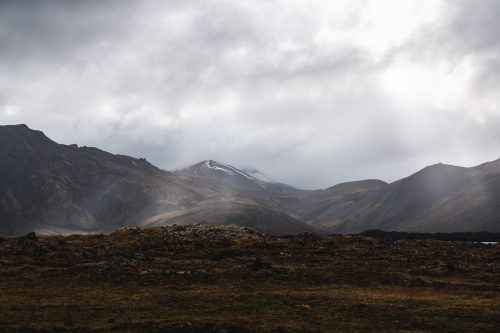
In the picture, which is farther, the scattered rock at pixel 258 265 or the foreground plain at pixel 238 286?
the scattered rock at pixel 258 265

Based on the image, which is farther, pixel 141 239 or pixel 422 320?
pixel 141 239

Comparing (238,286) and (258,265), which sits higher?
(258,265)

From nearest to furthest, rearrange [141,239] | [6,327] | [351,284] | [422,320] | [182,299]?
1. [6,327]
2. [422,320]
3. [182,299]
4. [351,284]
5. [141,239]

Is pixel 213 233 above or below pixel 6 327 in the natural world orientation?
above

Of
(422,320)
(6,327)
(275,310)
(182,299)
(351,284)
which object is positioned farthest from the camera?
(351,284)

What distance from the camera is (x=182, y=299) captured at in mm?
36594

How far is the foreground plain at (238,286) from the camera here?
95.6 ft

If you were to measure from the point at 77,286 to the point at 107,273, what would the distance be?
4.75m

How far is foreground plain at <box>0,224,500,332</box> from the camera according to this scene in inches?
1147

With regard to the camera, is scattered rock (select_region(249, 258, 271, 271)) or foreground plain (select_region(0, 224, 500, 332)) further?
scattered rock (select_region(249, 258, 271, 271))

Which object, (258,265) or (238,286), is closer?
(238,286)

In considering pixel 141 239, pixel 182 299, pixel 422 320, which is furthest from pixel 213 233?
pixel 422 320

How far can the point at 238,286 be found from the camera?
4306 cm

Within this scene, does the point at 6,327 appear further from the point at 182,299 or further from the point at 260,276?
the point at 260,276
